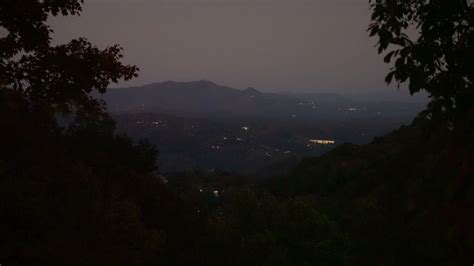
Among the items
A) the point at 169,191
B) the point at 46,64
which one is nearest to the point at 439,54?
the point at 46,64

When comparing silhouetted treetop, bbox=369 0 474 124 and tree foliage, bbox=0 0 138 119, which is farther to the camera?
tree foliage, bbox=0 0 138 119

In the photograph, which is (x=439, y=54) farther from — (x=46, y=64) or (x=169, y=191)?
(x=169, y=191)

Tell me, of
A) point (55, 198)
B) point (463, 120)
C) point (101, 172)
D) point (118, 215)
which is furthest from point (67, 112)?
point (101, 172)

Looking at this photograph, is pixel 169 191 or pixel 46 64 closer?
pixel 46 64

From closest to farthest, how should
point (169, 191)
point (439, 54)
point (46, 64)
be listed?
point (439, 54) → point (46, 64) → point (169, 191)

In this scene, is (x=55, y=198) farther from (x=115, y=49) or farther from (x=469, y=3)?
(x=469, y=3)

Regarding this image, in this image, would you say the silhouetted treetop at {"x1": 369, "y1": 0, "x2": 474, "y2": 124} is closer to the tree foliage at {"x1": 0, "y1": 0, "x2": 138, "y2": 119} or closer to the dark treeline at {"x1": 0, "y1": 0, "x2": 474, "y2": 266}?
the dark treeline at {"x1": 0, "y1": 0, "x2": 474, "y2": 266}

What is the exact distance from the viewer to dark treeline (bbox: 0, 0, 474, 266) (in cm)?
333

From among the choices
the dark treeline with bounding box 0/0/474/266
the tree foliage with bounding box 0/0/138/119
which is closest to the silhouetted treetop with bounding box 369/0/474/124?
the dark treeline with bounding box 0/0/474/266

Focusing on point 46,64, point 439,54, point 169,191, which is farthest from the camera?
point 169,191

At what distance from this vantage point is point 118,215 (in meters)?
16.3

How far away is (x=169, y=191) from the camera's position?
30453mm

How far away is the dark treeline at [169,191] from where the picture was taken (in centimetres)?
333

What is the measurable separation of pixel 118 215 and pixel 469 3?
46.8 feet
